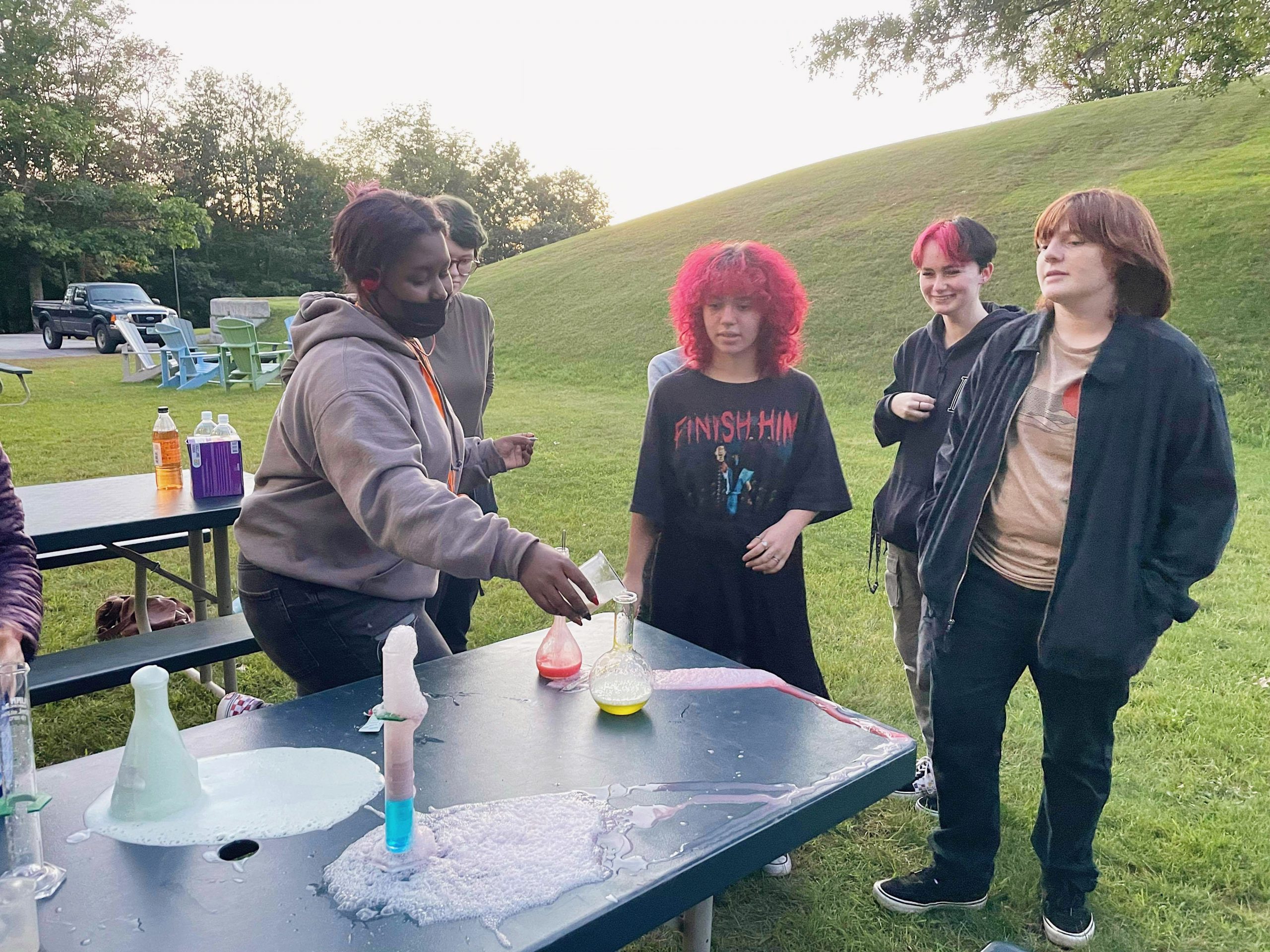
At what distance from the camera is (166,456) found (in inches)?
139

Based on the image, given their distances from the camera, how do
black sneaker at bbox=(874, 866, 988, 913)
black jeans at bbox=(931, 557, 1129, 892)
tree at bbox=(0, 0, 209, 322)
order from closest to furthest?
black jeans at bbox=(931, 557, 1129, 892) → black sneaker at bbox=(874, 866, 988, 913) → tree at bbox=(0, 0, 209, 322)

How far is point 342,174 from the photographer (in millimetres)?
44531

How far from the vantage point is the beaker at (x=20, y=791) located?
121 cm

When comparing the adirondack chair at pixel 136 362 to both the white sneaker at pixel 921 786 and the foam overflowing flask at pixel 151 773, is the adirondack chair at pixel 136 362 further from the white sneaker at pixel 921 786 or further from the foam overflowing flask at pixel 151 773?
the foam overflowing flask at pixel 151 773

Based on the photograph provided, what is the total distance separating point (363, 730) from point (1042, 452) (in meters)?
1.63

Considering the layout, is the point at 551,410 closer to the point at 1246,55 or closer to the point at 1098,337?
the point at 1246,55

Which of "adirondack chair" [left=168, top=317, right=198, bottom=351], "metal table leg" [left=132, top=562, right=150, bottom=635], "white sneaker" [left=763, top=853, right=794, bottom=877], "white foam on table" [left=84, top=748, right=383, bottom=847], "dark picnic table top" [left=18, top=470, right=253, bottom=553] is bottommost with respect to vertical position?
"white sneaker" [left=763, top=853, right=794, bottom=877]

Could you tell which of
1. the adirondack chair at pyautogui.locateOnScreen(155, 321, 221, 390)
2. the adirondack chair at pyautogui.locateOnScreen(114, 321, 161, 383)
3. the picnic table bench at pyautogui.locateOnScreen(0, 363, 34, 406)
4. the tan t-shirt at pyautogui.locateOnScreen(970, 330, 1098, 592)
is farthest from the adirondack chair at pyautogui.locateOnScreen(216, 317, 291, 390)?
the tan t-shirt at pyautogui.locateOnScreen(970, 330, 1098, 592)

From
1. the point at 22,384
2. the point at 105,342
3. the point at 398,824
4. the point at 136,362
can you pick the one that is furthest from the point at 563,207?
the point at 398,824

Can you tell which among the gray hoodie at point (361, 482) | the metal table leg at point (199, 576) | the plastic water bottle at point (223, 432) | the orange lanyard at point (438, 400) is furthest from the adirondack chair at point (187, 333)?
the gray hoodie at point (361, 482)

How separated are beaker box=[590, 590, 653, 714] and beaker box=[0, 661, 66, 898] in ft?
2.99

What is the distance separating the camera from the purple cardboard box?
343cm

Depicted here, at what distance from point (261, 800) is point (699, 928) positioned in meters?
0.84

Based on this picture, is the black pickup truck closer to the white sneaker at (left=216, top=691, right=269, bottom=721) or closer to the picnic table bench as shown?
the picnic table bench
